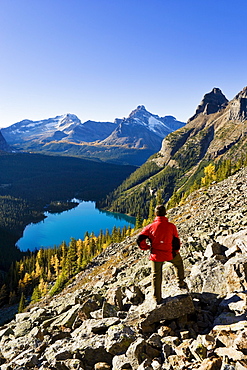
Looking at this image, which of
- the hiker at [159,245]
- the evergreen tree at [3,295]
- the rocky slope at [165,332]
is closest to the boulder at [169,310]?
the rocky slope at [165,332]

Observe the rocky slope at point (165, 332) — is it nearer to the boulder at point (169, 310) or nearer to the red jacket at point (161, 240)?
the boulder at point (169, 310)

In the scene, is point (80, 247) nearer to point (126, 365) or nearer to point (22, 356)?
point (22, 356)

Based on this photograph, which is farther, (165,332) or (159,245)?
(159,245)

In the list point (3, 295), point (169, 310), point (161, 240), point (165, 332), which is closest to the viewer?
point (165, 332)

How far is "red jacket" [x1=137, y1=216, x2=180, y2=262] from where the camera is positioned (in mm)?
10469

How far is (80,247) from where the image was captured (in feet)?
320

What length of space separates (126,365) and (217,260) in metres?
8.80

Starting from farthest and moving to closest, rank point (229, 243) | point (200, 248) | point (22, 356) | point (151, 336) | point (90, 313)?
point (200, 248) < point (229, 243) < point (90, 313) < point (22, 356) < point (151, 336)

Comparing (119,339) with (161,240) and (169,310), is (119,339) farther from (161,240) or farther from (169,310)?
(161,240)

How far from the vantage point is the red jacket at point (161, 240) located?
1047 centimetres

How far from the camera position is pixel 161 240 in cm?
1048

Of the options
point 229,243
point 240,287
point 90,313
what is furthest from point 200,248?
point 90,313

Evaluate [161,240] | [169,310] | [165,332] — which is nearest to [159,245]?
[161,240]

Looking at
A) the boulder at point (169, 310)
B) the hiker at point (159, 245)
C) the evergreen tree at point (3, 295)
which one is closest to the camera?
the boulder at point (169, 310)
